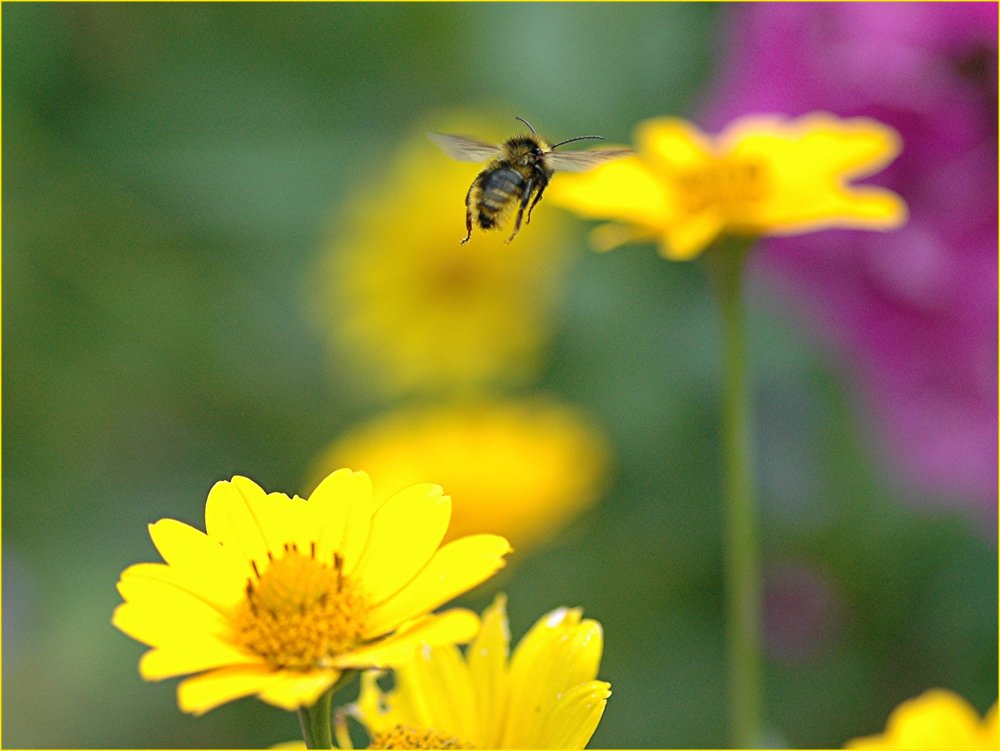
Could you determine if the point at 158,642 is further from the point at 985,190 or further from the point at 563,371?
the point at 563,371

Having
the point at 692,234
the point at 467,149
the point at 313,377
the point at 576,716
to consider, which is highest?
the point at 313,377

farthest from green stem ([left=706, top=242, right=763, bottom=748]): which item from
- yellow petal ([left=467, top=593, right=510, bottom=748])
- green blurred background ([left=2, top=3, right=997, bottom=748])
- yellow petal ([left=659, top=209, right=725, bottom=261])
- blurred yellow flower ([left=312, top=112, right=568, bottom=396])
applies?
blurred yellow flower ([left=312, top=112, right=568, bottom=396])

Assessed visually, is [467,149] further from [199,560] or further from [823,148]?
[199,560]

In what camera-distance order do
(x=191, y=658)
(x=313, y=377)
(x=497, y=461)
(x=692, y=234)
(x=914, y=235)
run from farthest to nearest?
Answer: (x=313, y=377) < (x=497, y=461) < (x=914, y=235) < (x=692, y=234) < (x=191, y=658)

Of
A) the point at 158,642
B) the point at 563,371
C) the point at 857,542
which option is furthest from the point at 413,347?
the point at 158,642

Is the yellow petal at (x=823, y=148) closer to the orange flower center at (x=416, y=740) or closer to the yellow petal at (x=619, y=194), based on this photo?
the yellow petal at (x=619, y=194)

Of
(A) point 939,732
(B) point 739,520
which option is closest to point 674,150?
(B) point 739,520
